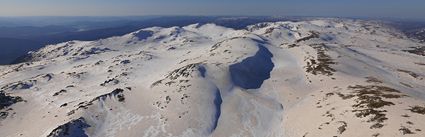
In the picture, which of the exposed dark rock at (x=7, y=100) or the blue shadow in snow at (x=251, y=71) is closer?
the exposed dark rock at (x=7, y=100)

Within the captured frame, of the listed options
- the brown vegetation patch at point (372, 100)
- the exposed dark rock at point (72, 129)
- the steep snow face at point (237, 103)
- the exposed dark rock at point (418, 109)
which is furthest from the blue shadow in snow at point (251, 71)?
the exposed dark rock at point (418, 109)

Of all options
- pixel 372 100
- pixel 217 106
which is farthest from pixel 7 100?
pixel 372 100

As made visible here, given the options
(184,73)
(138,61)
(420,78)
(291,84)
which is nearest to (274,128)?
(291,84)

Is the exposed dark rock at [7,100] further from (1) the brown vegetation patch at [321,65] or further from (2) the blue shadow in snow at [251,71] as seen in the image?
(1) the brown vegetation patch at [321,65]

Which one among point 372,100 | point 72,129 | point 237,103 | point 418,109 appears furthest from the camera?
point 237,103

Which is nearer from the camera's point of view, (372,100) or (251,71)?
(372,100)

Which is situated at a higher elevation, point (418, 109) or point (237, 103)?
point (418, 109)

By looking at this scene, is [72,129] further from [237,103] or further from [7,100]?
[7,100]

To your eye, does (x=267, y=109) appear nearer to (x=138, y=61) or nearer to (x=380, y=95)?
(x=380, y=95)

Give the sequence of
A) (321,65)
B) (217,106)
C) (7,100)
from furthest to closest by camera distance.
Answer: (321,65)
(7,100)
(217,106)

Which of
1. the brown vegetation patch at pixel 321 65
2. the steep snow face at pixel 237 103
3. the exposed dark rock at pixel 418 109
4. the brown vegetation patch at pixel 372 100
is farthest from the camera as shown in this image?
the brown vegetation patch at pixel 321 65

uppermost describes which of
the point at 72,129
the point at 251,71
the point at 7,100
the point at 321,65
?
the point at 72,129
